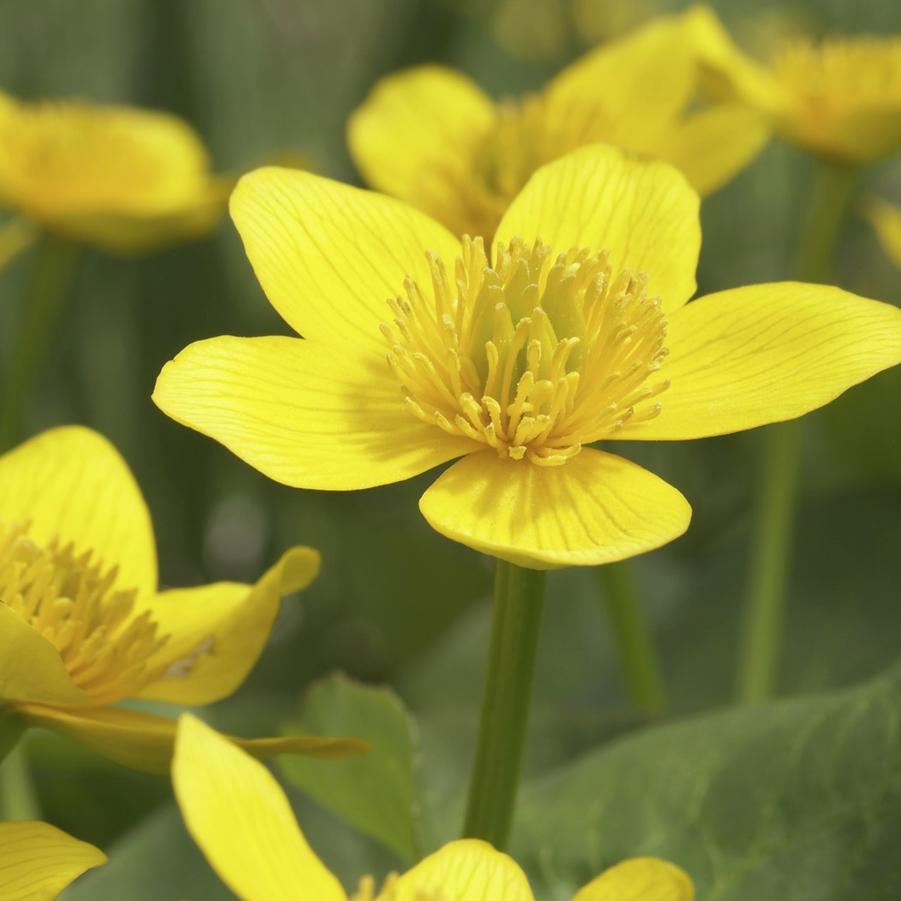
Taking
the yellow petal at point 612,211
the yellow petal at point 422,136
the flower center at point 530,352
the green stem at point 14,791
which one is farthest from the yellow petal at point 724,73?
the green stem at point 14,791

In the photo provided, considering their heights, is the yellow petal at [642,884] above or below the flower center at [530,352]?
below

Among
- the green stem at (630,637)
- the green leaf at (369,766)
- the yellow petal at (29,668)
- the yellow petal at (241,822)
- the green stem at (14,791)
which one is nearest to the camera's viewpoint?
the yellow petal at (241,822)

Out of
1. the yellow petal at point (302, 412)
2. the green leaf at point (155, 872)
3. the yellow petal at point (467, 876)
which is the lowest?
the green leaf at point (155, 872)

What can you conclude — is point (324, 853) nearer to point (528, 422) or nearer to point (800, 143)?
point (528, 422)

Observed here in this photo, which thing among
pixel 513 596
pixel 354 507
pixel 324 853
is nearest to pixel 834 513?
pixel 354 507

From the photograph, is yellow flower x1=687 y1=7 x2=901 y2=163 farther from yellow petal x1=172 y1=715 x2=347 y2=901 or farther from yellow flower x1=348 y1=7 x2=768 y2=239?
yellow petal x1=172 y1=715 x2=347 y2=901

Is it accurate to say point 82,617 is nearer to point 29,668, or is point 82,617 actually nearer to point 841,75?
point 29,668

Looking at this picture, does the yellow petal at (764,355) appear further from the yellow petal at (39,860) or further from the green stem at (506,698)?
the yellow petal at (39,860)

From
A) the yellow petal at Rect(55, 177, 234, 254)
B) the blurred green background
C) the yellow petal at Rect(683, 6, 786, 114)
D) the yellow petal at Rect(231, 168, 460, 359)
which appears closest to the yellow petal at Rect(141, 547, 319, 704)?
the yellow petal at Rect(231, 168, 460, 359)
